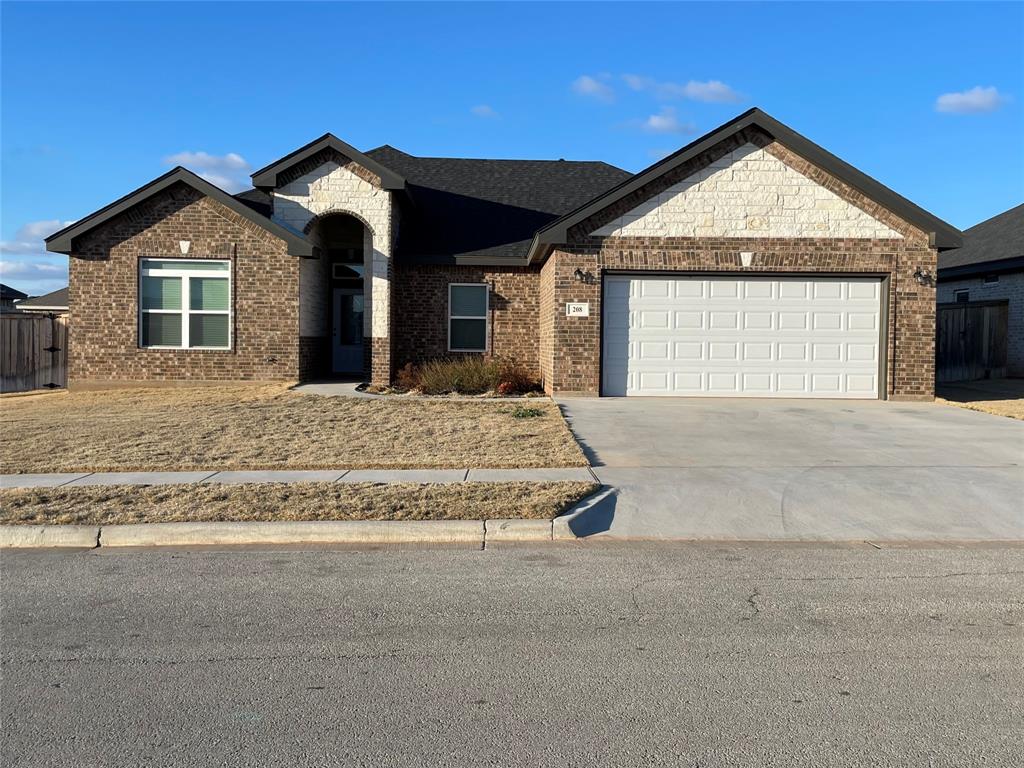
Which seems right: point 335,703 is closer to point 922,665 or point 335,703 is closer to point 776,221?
point 922,665

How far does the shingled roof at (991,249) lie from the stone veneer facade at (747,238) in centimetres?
1045

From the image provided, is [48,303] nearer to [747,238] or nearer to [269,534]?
[747,238]

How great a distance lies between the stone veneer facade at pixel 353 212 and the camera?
1816cm

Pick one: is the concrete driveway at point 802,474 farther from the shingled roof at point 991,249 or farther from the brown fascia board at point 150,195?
the shingled roof at point 991,249

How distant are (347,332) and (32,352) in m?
7.63

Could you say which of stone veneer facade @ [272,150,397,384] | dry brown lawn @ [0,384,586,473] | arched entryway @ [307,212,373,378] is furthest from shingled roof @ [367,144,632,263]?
dry brown lawn @ [0,384,586,473]

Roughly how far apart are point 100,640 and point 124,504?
3.42 metres

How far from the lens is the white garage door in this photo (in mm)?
16594

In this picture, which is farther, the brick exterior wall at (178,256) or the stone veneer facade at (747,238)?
the brick exterior wall at (178,256)

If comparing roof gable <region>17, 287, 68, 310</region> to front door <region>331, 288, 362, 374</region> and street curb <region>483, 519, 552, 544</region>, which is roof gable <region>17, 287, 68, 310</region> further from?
street curb <region>483, 519, 552, 544</region>

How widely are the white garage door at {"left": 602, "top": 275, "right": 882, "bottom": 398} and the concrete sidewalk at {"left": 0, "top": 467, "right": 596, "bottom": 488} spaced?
7.46m

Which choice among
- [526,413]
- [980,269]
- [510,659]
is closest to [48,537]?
[510,659]

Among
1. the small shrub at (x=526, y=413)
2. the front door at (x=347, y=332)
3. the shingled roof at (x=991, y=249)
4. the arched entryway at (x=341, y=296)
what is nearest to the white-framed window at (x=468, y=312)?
the arched entryway at (x=341, y=296)

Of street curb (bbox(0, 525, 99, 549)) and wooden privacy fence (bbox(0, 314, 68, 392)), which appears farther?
wooden privacy fence (bbox(0, 314, 68, 392))
